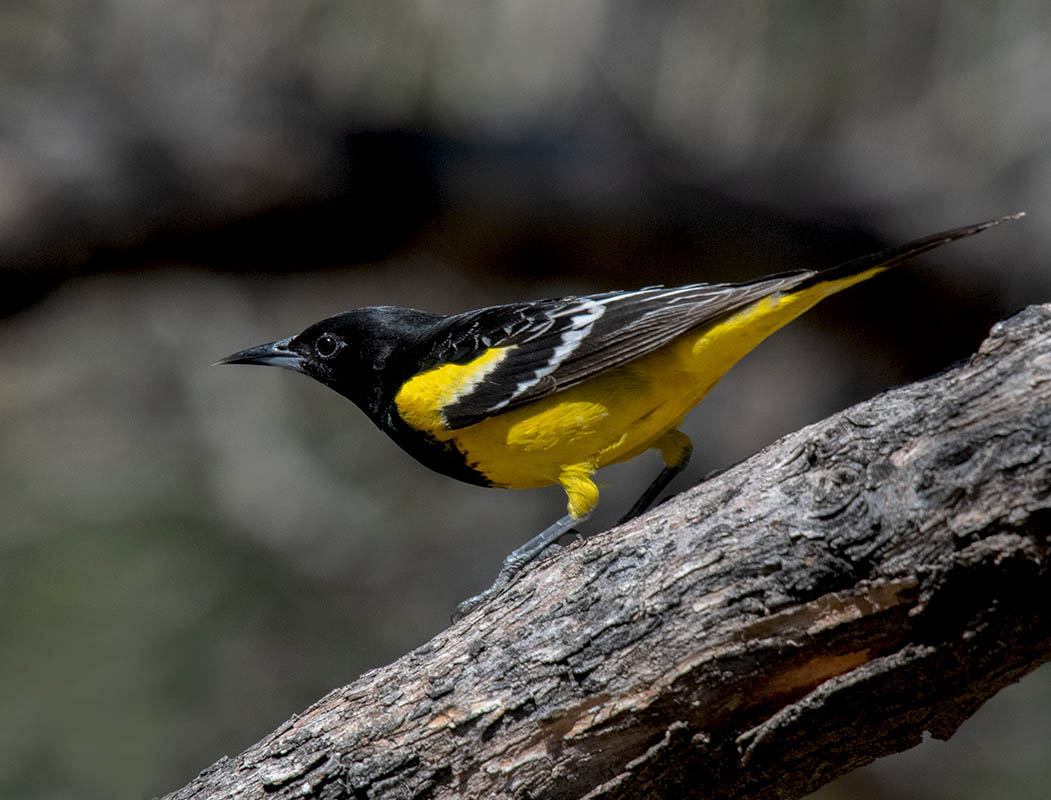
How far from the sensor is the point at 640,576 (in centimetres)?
283

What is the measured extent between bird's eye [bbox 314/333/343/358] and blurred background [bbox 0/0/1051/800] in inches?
166

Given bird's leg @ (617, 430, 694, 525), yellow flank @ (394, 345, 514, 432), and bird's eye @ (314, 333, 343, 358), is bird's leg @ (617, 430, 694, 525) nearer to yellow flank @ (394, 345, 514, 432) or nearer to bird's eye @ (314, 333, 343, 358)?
yellow flank @ (394, 345, 514, 432)

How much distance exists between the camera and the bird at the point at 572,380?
12.4ft

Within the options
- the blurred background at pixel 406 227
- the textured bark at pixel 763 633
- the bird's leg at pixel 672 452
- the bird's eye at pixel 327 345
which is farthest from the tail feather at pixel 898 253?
the blurred background at pixel 406 227

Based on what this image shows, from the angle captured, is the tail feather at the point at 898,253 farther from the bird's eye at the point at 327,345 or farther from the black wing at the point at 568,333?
the bird's eye at the point at 327,345

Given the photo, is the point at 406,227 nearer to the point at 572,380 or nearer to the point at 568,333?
the point at 568,333

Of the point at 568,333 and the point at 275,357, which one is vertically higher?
the point at 275,357

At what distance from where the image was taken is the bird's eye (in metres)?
4.74

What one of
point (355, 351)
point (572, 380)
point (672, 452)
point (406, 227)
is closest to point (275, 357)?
point (355, 351)

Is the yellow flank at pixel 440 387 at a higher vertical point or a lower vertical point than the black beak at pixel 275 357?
lower

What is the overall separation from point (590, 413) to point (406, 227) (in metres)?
6.30

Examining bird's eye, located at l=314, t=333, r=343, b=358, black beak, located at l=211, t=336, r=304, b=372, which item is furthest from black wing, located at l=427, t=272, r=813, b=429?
black beak, located at l=211, t=336, r=304, b=372

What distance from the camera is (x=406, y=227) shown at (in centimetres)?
980

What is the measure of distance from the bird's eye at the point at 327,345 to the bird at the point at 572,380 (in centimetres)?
43
